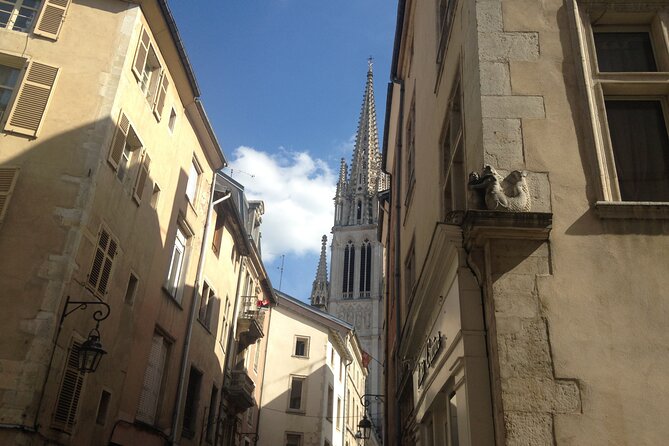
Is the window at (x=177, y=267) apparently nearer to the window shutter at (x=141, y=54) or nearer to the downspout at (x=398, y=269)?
the window shutter at (x=141, y=54)

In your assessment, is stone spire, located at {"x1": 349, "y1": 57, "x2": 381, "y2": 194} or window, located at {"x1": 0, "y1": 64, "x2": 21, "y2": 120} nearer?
window, located at {"x1": 0, "y1": 64, "x2": 21, "y2": 120}

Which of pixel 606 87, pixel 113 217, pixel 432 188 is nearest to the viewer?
pixel 606 87

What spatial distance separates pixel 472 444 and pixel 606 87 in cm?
419

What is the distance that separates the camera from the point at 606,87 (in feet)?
21.7

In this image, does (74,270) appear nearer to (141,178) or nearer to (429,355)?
A: (141,178)

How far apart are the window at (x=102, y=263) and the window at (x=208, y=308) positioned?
7.33 meters

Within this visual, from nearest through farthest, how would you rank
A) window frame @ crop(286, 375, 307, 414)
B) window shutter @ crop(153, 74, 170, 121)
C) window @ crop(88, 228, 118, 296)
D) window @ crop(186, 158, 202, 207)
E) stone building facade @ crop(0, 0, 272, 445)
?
1. stone building facade @ crop(0, 0, 272, 445)
2. window @ crop(88, 228, 118, 296)
3. window shutter @ crop(153, 74, 170, 121)
4. window @ crop(186, 158, 202, 207)
5. window frame @ crop(286, 375, 307, 414)

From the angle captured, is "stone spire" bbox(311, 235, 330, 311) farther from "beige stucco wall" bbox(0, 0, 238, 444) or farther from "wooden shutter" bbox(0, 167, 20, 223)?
"wooden shutter" bbox(0, 167, 20, 223)

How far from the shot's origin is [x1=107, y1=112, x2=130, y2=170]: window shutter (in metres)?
13.1

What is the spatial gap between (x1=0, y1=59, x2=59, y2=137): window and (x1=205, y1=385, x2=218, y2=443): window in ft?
41.4

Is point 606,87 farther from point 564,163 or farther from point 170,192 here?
point 170,192

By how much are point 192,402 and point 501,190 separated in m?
16.5

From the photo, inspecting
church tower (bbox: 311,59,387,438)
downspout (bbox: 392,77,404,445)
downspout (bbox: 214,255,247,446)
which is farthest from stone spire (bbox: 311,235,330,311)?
downspout (bbox: 392,77,404,445)

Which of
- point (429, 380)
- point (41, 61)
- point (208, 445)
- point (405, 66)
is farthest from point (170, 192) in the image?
point (429, 380)
